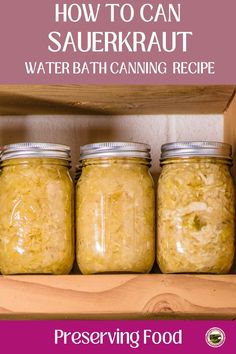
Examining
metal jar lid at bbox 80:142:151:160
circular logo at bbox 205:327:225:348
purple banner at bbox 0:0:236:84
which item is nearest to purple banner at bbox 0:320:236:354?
circular logo at bbox 205:327:225:348

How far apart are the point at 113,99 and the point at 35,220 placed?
0.28 metres

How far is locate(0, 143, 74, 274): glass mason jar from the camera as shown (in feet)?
3.37

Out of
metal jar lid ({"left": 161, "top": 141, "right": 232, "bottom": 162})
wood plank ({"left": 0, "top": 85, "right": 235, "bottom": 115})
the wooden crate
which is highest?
wood plank ({"left": 0, "top": 85, "right": 235, "bottom": 115})

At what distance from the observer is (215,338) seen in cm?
115

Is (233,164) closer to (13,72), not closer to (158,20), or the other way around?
(158,20)

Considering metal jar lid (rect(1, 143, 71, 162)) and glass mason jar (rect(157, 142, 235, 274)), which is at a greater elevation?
metal jar lid (rect(1, 143, 71, 162))

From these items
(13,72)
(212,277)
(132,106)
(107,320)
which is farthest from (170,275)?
(13,72)

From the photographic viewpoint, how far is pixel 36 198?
104cm

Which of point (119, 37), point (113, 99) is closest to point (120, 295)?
point (113, 99)

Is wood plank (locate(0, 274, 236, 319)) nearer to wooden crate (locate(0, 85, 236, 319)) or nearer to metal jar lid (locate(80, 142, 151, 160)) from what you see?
wooden crate (locate(0, 85, 236, 319))

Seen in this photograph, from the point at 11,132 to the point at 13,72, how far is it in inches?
6.6

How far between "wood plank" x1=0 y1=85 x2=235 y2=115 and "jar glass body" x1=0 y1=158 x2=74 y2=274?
13 cm

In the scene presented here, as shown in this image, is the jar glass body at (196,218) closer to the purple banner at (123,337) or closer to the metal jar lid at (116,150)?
the metal jar lid at (116,150)

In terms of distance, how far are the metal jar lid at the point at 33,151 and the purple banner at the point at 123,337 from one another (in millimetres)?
324
